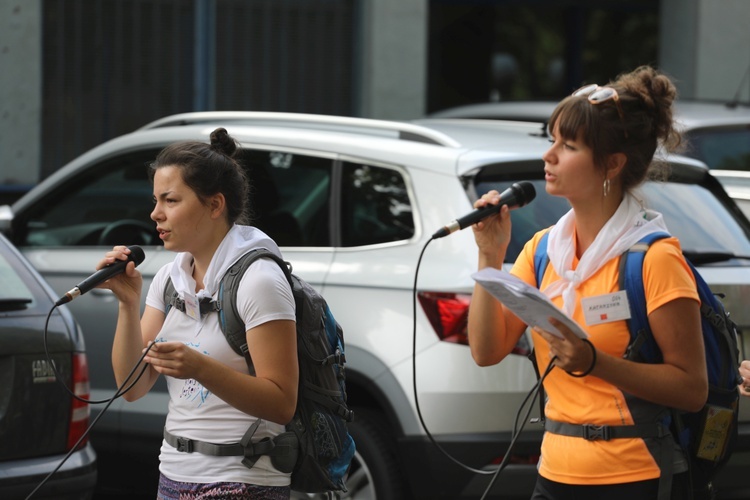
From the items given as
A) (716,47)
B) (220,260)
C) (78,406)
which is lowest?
(78,406)

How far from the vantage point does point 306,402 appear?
322 centimetres

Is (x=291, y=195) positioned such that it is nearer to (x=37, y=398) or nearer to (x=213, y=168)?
(x=37, y=398)

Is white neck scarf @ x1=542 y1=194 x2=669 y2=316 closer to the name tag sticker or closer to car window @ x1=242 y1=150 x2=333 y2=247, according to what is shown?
the name tag sticker

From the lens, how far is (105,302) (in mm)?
5965

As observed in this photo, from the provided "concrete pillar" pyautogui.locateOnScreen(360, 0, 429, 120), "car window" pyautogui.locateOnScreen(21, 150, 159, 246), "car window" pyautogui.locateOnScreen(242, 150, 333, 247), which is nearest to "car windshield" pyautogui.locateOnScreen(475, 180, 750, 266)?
"car window" pyautogui.locateOnScreen(242, 150, 333, 247)

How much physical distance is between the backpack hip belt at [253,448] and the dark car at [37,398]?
1368 millimetres

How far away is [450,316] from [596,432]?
1.89m

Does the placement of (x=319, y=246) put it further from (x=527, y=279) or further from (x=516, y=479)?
(x=527, y=279)

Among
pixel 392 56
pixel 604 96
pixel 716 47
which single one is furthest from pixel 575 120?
pixel 716 47

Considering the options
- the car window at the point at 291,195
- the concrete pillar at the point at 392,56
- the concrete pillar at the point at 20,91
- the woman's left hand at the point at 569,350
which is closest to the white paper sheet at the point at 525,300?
the woman's left hand at the point at 569,350

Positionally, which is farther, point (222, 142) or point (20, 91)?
point (20, 91)

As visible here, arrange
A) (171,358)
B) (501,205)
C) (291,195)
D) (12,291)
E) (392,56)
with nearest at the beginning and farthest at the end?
(171,358) → (501,205) → (12,291) → (291,195) → (392,56)

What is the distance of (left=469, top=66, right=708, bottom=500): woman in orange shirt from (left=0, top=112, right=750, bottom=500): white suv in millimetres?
1547

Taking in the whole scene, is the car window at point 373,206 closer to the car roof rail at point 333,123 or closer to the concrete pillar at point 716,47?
the car roof rail at point 333,123
